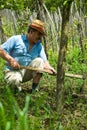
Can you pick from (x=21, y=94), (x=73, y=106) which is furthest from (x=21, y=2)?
(x=73, y=106)

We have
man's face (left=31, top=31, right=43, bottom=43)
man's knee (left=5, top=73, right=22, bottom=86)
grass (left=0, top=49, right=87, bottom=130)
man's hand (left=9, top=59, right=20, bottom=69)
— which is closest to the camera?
grass (left=0, top=49, right=87, bottom=130)

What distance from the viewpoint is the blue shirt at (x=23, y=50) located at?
4.70m

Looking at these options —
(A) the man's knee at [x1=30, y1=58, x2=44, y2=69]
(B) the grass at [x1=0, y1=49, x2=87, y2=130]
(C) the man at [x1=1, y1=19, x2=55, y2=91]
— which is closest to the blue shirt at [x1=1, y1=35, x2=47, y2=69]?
(C) the man at [x1=1, y1=19, x2=55, y2=91]

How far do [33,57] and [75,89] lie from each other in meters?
0.77

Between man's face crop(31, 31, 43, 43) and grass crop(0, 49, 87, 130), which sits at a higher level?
man's face crop(31, 31, 43, 43)

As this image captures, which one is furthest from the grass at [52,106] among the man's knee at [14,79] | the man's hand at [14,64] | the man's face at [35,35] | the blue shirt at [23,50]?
the man's face at [35,35]

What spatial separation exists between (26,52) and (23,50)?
0.06m

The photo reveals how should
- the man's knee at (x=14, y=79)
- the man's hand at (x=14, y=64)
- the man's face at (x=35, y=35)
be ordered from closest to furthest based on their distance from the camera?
the man's hand at (x=14, y=64), the man's face at (x=35, y=35), the man's knee at (x=14, y=79)

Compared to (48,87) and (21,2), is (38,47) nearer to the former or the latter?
(48,87)

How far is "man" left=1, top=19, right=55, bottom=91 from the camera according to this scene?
456 centimetres

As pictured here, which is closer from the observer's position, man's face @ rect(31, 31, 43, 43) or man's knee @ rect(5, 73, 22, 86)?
man's face @ rect(31, 31, 43, 43)

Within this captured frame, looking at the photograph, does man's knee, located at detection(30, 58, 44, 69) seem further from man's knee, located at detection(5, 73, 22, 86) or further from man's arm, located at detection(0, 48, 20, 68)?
man's arm, located at detection(0, 48, 20, 68)

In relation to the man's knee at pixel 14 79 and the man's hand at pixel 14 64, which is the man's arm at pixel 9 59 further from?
the man's knee at pixel 14 79

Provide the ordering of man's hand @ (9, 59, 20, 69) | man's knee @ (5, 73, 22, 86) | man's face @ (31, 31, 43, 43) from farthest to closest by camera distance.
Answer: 1. man's knee @ (5, 73, 22, 86)
2. man's face @ (31, 31, 43, 43)
3. man's hand @ (9, 59, 20, 69)
